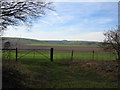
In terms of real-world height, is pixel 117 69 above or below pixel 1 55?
below

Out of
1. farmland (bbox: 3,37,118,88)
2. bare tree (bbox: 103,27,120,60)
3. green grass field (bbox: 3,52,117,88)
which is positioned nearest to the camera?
green grass field (bbox: 3,52,117,88)

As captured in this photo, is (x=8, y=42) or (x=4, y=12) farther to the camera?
(x=4, y=12)

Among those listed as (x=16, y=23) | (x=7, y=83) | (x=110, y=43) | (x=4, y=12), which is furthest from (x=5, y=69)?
(x=110, y=43)

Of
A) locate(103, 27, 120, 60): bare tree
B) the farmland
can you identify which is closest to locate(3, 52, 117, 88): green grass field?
the farmland

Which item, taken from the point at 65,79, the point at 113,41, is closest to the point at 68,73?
the point at 65,79

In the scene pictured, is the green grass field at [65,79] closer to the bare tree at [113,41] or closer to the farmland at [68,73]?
the farmland at [68,73]

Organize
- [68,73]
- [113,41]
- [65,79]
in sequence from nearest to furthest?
[65,79]
[68,73]
[113,41]

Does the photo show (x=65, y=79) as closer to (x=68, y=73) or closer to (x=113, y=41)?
(x=68, y=73)

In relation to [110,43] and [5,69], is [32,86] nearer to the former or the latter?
[5,69]

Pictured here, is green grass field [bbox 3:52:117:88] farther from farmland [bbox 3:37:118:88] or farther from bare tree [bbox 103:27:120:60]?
bare tree [bbox 103:27:120:60]

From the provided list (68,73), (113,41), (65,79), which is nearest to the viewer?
(65,79)

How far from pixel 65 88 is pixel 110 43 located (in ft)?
26.7

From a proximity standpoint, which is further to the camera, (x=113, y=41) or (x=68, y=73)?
(x=113, y=41)

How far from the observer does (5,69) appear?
618 cm
